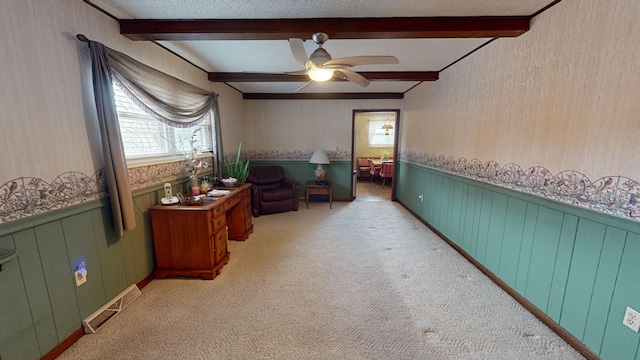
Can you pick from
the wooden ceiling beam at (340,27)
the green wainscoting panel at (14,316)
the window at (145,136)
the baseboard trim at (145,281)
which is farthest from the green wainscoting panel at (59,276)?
the wooden ceiling beam at (340,27)

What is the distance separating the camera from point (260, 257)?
297 cm

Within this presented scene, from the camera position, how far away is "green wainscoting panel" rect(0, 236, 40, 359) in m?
1.36

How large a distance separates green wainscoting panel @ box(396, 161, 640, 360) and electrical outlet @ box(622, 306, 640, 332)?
0.09ft

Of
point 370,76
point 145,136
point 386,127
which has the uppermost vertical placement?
point 370,76

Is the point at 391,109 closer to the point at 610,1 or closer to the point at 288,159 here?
the point at 288,159

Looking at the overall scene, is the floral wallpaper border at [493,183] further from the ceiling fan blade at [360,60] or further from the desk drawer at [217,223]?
the ceiling fan blade at [360,60]

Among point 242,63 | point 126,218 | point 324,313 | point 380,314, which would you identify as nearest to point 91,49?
point 126,218

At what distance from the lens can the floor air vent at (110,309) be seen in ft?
5.94

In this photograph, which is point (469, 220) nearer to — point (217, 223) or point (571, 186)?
point (571, 186)

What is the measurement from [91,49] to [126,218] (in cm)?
129

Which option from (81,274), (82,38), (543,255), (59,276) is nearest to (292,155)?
(82,38)

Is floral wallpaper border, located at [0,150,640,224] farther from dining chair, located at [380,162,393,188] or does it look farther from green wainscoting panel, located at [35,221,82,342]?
dining chair, located at [380,162,393,188]

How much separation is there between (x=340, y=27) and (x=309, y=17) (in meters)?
0.28

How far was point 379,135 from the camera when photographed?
8.74m
